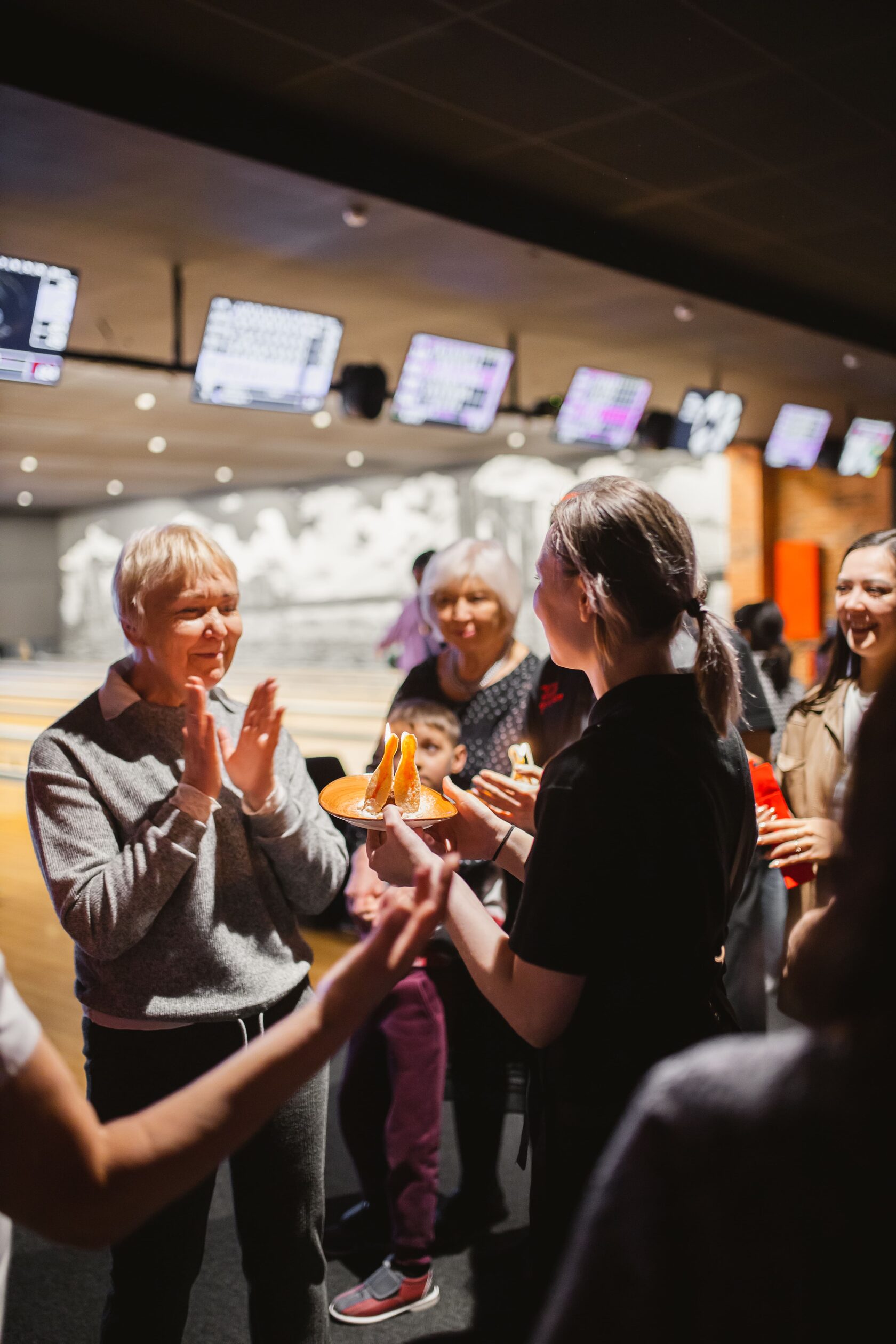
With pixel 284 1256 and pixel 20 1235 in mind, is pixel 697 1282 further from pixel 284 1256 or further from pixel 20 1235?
pixel 20 1235

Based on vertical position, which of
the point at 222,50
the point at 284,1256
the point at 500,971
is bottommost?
the point at 284,1256

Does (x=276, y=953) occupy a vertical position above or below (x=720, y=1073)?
below

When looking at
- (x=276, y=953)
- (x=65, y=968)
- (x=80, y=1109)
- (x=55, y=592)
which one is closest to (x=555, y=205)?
(x=65, y=968)

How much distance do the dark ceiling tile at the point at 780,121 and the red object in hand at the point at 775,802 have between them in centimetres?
299

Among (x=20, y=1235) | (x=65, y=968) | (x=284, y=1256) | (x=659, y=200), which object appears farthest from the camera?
(x=659, y=200)

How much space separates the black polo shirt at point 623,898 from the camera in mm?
1204

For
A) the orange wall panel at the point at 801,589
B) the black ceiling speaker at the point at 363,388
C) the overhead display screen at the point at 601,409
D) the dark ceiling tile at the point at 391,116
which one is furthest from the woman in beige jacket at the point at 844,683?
the orange wall panel at the point at 801,589

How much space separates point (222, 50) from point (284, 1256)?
3.58 meters

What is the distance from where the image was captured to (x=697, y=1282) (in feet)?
1.91

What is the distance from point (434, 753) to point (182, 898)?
40.1 inches

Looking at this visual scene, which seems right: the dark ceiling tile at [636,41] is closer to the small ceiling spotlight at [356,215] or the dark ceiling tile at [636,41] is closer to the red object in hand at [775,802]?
the small ceiling spotlight at [356,215]

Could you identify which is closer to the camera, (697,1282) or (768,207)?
(697,1282)

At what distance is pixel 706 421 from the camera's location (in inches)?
312

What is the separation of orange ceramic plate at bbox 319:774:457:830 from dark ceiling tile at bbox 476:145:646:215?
362 cm
